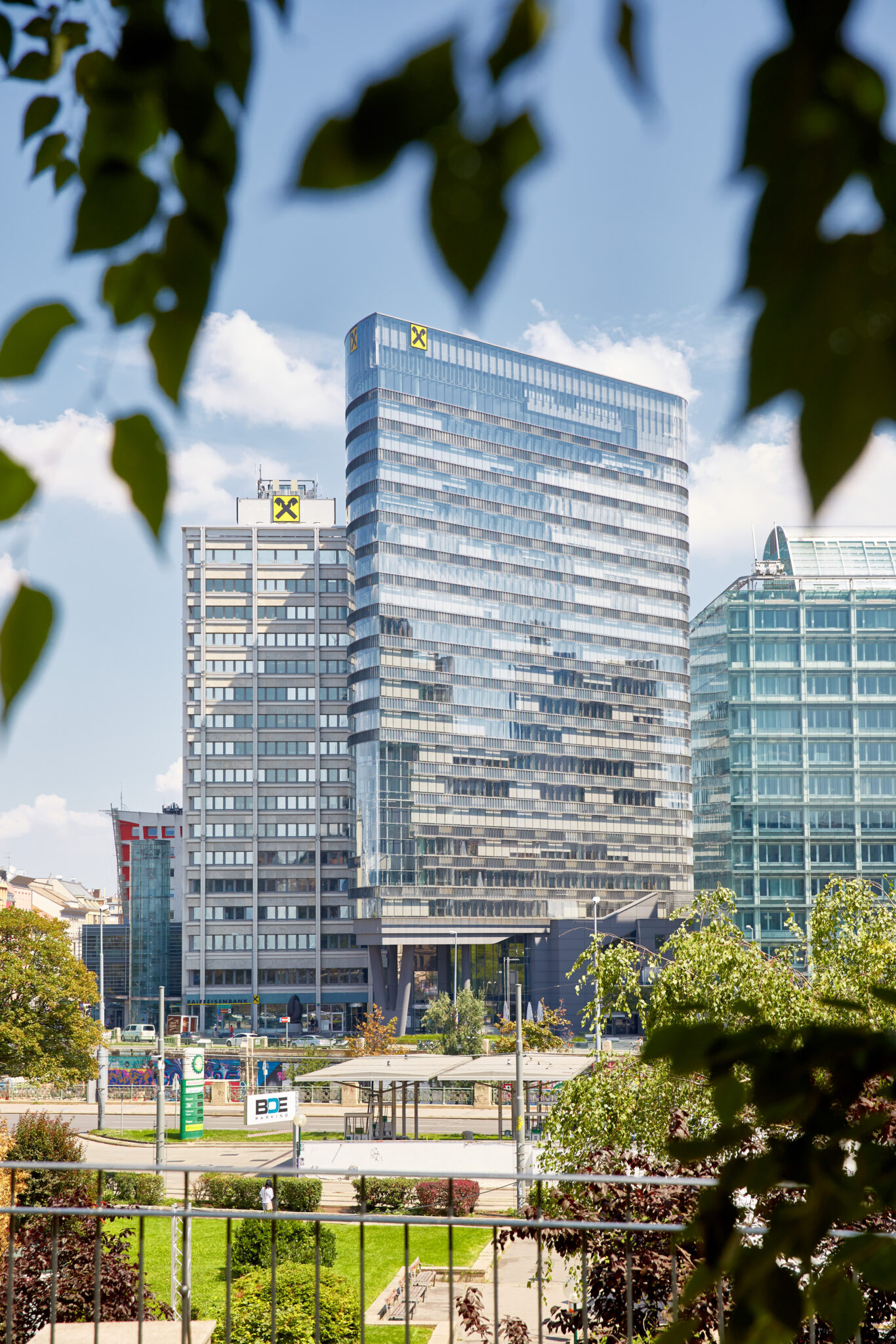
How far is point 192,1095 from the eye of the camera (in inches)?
1350

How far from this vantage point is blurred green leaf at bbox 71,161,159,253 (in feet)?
3.12

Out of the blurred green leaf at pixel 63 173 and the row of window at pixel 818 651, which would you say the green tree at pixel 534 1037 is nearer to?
the row of window at pixel 818 651

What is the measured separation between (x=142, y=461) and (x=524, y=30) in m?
0.46

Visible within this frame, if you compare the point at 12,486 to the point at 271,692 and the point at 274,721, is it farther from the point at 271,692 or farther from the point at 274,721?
the point at 271,692

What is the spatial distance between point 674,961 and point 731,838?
57352 millimetres

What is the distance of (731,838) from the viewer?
226 feet

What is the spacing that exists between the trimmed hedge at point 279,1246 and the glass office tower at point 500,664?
47.1m

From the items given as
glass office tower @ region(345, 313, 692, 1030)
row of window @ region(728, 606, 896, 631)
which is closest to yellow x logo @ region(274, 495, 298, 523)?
glass office tower @ region(345, 313, 692, 1030)

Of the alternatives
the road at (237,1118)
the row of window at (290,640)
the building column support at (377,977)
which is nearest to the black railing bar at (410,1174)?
the road at (237,1118)

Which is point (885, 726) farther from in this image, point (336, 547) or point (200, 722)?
point (200, 722)

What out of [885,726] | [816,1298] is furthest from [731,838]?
[816,1298]

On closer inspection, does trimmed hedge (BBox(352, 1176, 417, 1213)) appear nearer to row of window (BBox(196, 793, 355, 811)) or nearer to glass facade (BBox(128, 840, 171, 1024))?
row of window (BBox(196, 793, 355, 811))

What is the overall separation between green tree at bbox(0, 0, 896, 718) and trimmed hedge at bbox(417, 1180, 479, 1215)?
82.9 ft

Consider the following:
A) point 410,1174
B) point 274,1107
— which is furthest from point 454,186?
point 274,1107
